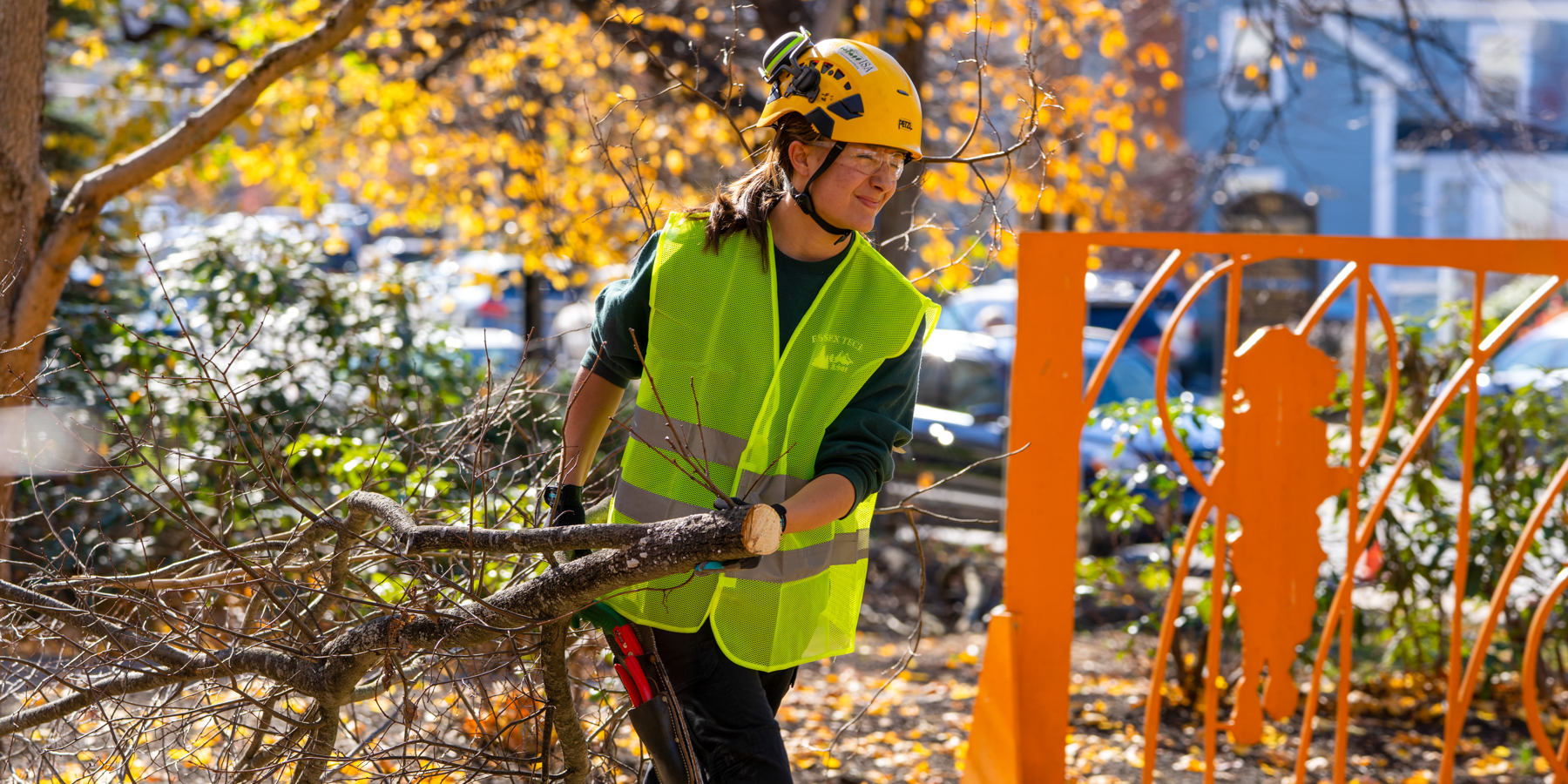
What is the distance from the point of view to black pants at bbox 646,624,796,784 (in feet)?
7.41

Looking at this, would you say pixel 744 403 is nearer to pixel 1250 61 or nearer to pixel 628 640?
pixel 628 640

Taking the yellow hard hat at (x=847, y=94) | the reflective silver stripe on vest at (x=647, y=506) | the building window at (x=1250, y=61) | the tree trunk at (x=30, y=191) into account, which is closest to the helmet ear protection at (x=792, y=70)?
the yellow hard hat at (x=847, y=94)

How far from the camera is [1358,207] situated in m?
23.6

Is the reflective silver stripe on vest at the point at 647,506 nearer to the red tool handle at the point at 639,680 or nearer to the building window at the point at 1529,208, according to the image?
the red tool handle at the point at 639,680

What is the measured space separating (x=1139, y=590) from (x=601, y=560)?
5489 mm

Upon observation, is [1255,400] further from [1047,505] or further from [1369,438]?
[1369,438]

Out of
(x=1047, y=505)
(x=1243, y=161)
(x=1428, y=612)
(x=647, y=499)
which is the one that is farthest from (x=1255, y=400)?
(x=1243, y=161)

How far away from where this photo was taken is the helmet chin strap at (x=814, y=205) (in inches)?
93.8

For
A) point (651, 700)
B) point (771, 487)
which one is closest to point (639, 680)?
point (651, 700)

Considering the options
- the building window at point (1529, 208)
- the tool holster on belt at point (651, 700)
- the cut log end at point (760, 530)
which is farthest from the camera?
the building window at point (1529, 208)

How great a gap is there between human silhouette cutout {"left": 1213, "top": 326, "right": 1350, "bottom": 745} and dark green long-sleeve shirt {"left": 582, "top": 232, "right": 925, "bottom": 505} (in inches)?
40.9

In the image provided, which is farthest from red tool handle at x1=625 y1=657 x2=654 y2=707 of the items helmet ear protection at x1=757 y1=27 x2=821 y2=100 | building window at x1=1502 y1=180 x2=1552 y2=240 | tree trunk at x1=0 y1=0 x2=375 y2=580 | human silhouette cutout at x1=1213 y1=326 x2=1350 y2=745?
building window at x1=1502 y1=180 x2=1552 y2=240

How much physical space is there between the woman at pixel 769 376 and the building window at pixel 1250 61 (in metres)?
4.10

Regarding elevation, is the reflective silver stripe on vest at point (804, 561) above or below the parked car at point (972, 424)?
below
